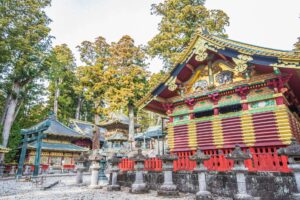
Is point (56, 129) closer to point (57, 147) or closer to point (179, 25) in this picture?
point (57, 147)

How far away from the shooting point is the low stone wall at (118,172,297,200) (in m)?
6.27

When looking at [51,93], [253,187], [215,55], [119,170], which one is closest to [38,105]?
[51,93]

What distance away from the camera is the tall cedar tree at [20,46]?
941 inches

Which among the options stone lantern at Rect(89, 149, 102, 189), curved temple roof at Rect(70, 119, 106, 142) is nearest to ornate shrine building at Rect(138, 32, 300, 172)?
stone lantern at Rect(89, 149, 102, 189)

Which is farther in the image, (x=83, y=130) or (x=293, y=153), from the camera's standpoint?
(x=83, y=130)

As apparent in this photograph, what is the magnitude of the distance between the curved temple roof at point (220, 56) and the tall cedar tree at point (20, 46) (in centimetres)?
2051

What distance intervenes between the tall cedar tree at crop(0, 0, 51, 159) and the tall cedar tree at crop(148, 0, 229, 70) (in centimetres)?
1597

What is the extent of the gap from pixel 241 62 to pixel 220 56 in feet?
5.36

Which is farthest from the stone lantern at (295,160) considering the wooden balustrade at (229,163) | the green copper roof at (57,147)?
the green copper roof at (57,147)

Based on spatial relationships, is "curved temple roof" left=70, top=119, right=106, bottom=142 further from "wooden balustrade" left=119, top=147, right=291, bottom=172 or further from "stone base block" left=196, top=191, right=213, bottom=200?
"stone base block" left=196, top=191, right=213, bottom=200

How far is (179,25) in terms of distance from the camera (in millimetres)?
20406

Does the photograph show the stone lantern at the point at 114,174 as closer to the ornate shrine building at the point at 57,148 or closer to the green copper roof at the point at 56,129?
the ornate shrine building at the point at 57,148

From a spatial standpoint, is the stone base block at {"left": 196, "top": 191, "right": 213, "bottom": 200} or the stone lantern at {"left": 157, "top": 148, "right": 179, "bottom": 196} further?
the stone lantern at {"left": 157, "top": 148, "right": 179, "bottom": 196}

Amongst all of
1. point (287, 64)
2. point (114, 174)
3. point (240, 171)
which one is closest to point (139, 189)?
point (114, 174)
